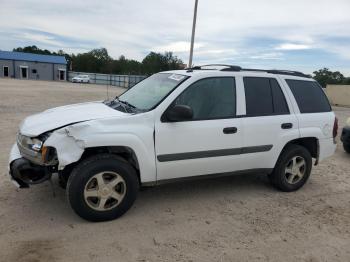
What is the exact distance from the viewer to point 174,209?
460 cm

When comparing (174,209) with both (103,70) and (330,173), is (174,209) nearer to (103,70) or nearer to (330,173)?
(330,173)

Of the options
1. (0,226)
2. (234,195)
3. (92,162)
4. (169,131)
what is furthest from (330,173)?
(0,226)

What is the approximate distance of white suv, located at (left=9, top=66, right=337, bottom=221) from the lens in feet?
12.9

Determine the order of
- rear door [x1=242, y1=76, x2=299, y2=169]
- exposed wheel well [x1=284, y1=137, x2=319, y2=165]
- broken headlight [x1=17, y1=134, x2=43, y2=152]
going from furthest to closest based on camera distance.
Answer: exposed wheel well [x1=284, y1=137, x2=319, y2=165] → rear door [x1=242, y1=76, x2=299, y2=169] → broken headlight [x1=17, y1=134, x2=43, y2=152]

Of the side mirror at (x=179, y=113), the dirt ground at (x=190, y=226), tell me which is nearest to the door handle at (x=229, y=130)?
the side mirror at (x=179, y=113)

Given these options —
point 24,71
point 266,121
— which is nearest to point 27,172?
point 266,121

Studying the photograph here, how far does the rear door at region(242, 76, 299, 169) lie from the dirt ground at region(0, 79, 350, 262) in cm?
62

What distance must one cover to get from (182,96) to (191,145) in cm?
61

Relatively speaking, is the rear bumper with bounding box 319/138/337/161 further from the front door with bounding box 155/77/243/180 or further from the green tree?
the green tree

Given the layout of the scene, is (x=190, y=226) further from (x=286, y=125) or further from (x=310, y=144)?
(x=310, y=144)

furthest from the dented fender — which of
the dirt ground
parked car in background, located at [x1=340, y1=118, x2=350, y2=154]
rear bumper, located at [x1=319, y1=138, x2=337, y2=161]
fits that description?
parked car in background, located at [x1=340, y1=118, x2=350, y2=154]

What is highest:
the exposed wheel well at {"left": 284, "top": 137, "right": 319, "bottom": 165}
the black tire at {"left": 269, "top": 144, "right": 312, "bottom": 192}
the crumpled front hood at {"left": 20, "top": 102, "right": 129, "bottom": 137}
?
the crumpled front hood at {"left": 20, "top": 102, "right": 129, "bottom": 137}

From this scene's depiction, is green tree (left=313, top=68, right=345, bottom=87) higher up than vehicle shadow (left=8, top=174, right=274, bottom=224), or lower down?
higher up

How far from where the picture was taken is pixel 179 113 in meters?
4.19
